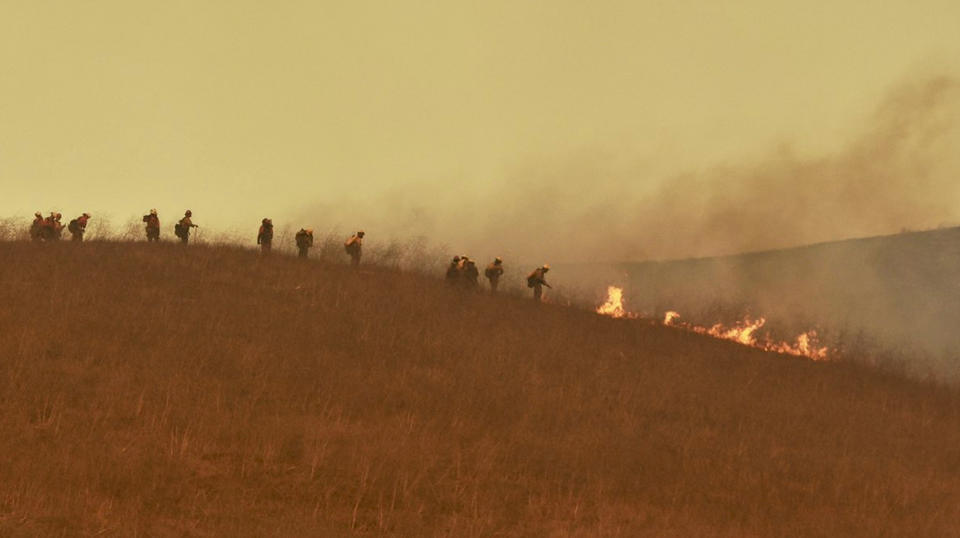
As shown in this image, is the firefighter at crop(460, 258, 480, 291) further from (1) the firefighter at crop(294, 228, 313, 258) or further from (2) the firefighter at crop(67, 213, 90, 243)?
(2) the firefighter at crop(67, 213, 90, 243)

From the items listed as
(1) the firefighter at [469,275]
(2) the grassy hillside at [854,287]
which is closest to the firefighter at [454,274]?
(1) the firefighter at [469,275]

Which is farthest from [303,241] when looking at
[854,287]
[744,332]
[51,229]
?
[854,287]

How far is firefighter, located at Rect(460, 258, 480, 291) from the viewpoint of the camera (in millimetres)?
25891

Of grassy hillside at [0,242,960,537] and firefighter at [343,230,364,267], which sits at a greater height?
firefighter at [343,230,364,267]

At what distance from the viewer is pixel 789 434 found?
53.4 ft

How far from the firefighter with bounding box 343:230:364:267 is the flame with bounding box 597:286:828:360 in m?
7.18

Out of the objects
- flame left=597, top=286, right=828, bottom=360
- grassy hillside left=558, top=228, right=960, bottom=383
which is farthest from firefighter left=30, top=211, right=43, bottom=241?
grassy hillside left=558, top=228, right=960, bottom=383

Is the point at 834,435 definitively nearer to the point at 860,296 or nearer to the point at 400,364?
the point at 400,364

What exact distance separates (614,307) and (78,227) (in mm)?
15835

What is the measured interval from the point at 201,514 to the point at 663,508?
521cm

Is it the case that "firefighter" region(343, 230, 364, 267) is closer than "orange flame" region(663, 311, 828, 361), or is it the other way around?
"orange flame" region(663, 311, 828, 361)

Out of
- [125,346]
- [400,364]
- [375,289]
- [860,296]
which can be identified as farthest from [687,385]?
[860,296]

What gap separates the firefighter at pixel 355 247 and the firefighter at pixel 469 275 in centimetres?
332

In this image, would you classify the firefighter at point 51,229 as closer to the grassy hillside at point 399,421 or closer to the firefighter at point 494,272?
the grassy hillside at point 399,421
